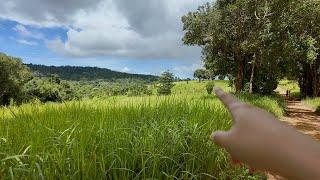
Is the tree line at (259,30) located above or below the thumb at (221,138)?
above

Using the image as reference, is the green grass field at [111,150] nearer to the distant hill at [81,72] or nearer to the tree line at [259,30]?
the tree line at [259,30]

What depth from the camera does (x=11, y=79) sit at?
168 feet

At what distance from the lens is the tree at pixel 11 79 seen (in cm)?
4991

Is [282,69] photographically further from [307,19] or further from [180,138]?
[180,138]

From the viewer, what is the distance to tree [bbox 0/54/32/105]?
164 feet

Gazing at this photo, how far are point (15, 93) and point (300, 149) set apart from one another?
5337 centimetres

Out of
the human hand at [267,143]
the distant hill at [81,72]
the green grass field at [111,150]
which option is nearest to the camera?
the human hand at [267,143]

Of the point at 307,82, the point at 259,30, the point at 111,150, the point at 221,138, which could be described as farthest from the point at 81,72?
the point at 221,138

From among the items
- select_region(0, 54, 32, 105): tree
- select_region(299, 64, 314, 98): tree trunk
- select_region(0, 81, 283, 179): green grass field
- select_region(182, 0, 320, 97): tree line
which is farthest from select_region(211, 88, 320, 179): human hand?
select_region(0, 54, 32, 105): tree

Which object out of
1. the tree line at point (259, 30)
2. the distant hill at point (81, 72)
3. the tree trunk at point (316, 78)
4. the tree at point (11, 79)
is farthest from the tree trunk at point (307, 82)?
the distant hill at point (81, 72)

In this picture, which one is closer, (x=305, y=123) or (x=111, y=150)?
(x=111, y=150)

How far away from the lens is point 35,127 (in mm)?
5012

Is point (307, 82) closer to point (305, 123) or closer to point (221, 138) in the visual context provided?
point (305, 123)

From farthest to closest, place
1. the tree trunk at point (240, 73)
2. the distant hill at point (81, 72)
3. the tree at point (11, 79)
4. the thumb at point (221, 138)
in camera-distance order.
→ the distant hill at point (81, 72) → the tree at point (11, 79) → the tree trunk at point (240, 73) → the thumb at point (221, 138)
